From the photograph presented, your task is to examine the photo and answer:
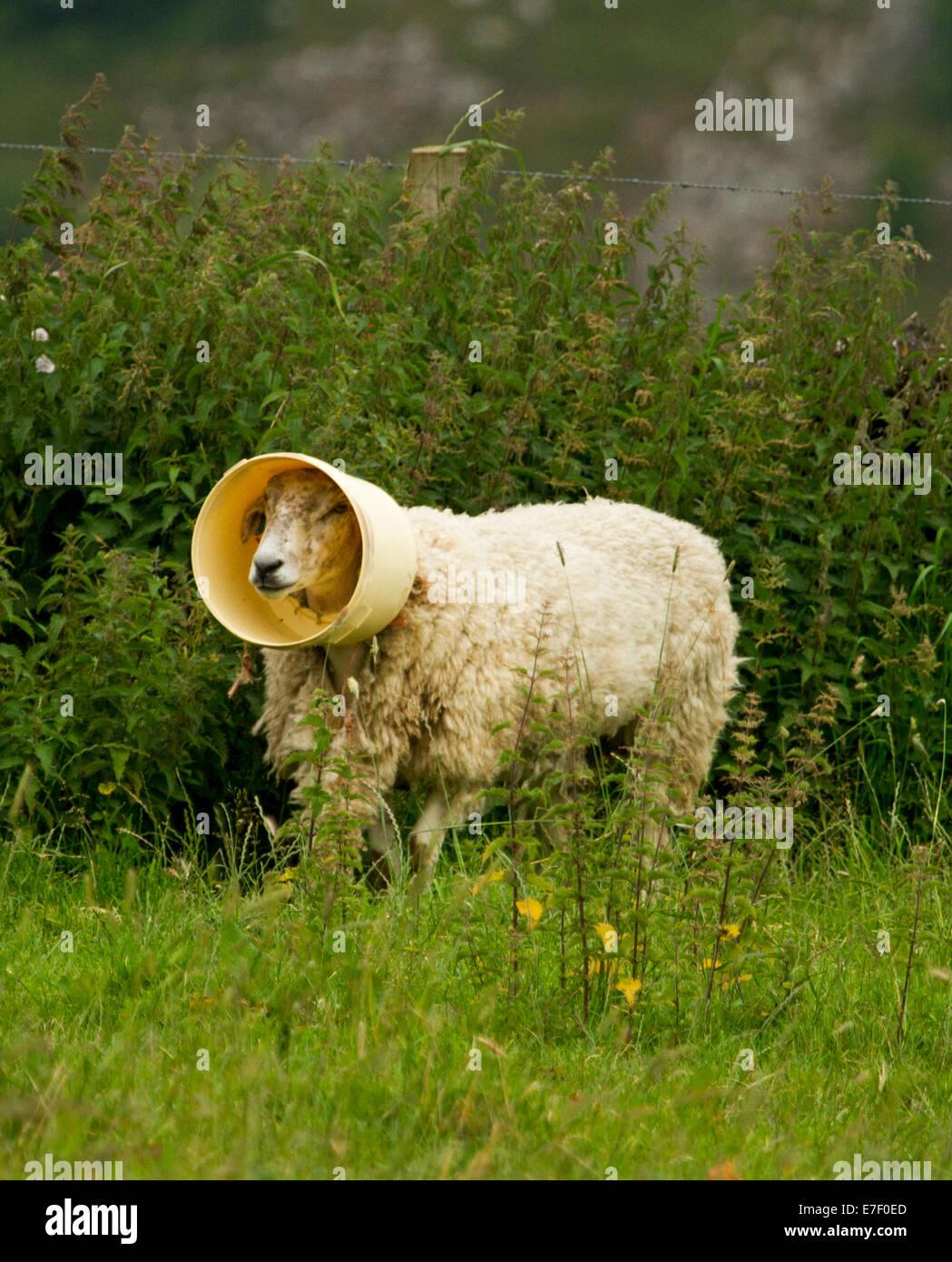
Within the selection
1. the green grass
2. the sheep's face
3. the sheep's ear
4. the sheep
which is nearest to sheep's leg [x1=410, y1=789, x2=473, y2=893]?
the sheep

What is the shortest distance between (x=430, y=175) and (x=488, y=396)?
1.39m

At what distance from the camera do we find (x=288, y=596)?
4.70 m

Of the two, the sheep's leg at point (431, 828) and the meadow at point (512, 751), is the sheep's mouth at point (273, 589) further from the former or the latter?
the sheep's leg at point (431, 828)

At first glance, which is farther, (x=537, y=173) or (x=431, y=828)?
(x=537, y=173)

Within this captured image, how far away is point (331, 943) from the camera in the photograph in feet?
11.0

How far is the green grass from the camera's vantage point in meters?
2.56

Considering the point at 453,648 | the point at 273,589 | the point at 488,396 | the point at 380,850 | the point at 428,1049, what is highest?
the point at 488,396

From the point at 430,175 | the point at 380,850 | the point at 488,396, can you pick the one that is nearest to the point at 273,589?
the point at 380,850

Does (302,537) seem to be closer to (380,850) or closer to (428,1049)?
(380,850)

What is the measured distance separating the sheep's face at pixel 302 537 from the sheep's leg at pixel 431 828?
823 mm

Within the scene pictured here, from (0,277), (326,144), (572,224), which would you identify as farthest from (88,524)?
(572,224)

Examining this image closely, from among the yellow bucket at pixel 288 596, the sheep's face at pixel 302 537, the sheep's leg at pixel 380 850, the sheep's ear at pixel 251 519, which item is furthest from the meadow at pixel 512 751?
the sheep's face at pixel 302 537

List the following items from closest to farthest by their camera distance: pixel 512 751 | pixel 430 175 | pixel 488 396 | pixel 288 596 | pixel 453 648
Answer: pixel 512 751
pixel 453 648
pixel 288 596
pixel 488 396
pixel 430 175

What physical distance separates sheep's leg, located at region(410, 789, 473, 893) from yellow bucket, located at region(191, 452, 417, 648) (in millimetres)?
659
